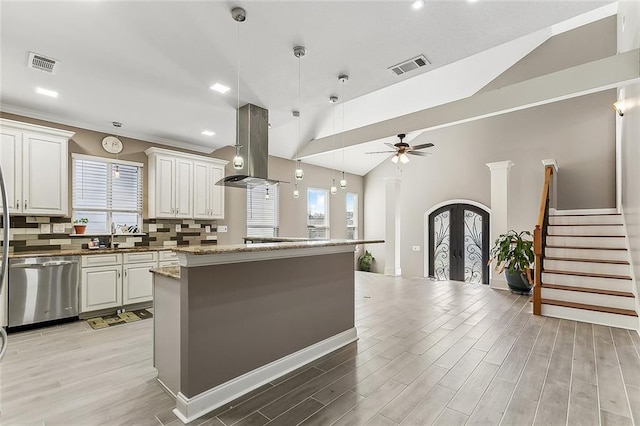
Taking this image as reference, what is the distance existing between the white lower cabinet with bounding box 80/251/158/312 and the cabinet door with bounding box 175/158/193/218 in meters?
0.94

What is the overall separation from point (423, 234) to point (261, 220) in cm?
458

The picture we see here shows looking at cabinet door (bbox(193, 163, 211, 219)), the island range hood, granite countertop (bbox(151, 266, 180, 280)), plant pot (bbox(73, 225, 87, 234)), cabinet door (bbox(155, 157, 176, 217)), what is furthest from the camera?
→ cabinet door (bbox(193, 163, 211, 219))

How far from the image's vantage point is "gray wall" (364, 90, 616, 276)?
249 inches

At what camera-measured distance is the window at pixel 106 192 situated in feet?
15.8

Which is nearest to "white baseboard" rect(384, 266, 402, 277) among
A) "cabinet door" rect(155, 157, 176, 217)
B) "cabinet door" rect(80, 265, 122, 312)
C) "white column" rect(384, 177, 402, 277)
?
"white column" rect(384, 177, 402, 277)

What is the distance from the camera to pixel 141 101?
4.07 meters

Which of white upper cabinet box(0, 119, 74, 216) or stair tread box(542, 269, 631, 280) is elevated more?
white upper cabinet box(0, 119, 74, 216)

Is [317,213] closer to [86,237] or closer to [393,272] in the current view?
[393,272]

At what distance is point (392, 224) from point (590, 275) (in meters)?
4.17

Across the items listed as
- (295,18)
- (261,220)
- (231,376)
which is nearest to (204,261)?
(231,376)

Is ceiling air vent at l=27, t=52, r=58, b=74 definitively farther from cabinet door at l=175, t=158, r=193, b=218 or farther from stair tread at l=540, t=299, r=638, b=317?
stair tread at l=540, t=299, r=638, b=317

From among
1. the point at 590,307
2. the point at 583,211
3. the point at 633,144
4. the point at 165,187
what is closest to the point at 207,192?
the point at 165,187

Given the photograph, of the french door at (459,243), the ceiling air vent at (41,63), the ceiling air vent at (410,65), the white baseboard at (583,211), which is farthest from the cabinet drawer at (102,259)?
the white baseboard at (583,211)

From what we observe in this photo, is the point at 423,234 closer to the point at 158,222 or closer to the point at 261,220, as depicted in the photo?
the point at 261,220
